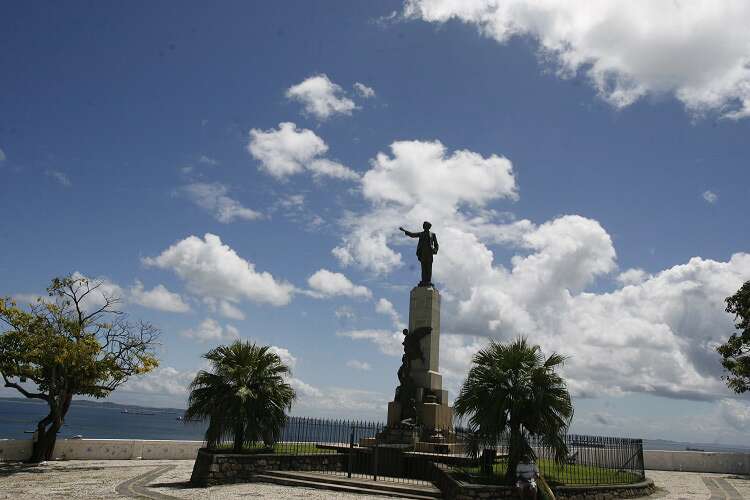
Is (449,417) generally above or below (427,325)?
below

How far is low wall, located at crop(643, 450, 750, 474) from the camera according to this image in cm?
2734

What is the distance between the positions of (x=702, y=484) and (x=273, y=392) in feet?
53.2

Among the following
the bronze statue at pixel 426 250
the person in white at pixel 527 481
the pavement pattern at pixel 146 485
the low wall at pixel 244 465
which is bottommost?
the pavement pattern at pixel 146 485

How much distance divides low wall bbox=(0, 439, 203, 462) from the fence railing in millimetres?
7337

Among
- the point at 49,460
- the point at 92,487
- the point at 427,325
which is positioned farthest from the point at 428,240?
the point at 49,460

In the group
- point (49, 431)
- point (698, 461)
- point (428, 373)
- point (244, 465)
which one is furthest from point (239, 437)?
point (698, 461)

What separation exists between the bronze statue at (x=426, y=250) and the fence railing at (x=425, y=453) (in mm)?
7042

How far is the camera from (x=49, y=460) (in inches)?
883

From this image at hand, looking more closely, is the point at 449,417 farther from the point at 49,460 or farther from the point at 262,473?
the point at 49,460

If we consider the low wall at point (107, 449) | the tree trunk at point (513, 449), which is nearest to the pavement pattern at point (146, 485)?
the low wall at point (107, 449)

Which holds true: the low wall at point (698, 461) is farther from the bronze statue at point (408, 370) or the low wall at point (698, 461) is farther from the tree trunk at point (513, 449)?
the tree trunk at point (513, 449)

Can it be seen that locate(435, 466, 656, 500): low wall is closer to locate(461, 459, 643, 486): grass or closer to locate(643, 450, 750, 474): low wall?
locate(461, 459, 643, 486): grass

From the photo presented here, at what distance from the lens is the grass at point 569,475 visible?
15.1 metres

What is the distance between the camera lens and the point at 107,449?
24.7 meters
